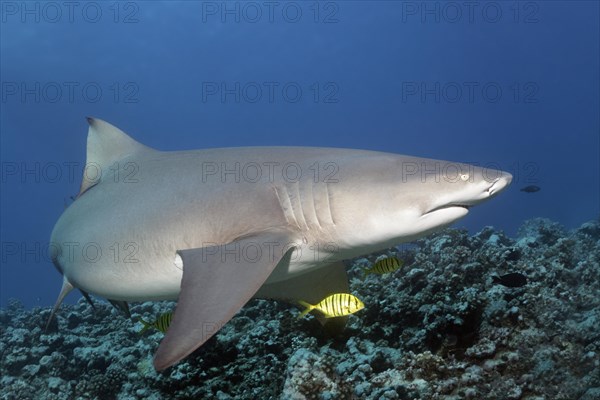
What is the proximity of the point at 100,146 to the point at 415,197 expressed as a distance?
4.64 m

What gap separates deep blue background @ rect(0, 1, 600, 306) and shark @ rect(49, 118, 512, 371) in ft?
177

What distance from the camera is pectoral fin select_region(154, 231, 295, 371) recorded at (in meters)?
2.40

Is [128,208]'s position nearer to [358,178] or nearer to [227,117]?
[358,178]

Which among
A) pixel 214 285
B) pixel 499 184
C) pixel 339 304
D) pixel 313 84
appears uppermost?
pixel 313 84

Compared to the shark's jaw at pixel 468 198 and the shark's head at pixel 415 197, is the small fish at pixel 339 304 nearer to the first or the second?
the shark's head at pixel 415 197

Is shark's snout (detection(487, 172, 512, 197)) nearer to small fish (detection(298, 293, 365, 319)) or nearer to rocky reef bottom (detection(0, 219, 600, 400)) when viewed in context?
rocky reef bottom (detection(0, 219, 600, 400))

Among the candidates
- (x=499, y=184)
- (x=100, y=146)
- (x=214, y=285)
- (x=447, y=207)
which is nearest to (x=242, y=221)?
(x=214, y=285)

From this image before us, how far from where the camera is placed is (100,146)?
19.5 ft

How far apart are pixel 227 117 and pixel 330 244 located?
409 feet

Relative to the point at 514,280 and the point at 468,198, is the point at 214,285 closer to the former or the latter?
the point at 468,198

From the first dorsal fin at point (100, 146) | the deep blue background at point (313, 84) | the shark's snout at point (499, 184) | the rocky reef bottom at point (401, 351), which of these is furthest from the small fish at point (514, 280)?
the deep blue background at point (313, 84)

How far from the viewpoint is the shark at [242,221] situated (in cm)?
286

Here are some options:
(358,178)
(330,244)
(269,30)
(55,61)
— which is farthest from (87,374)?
(269,30)

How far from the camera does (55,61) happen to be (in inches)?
2564
